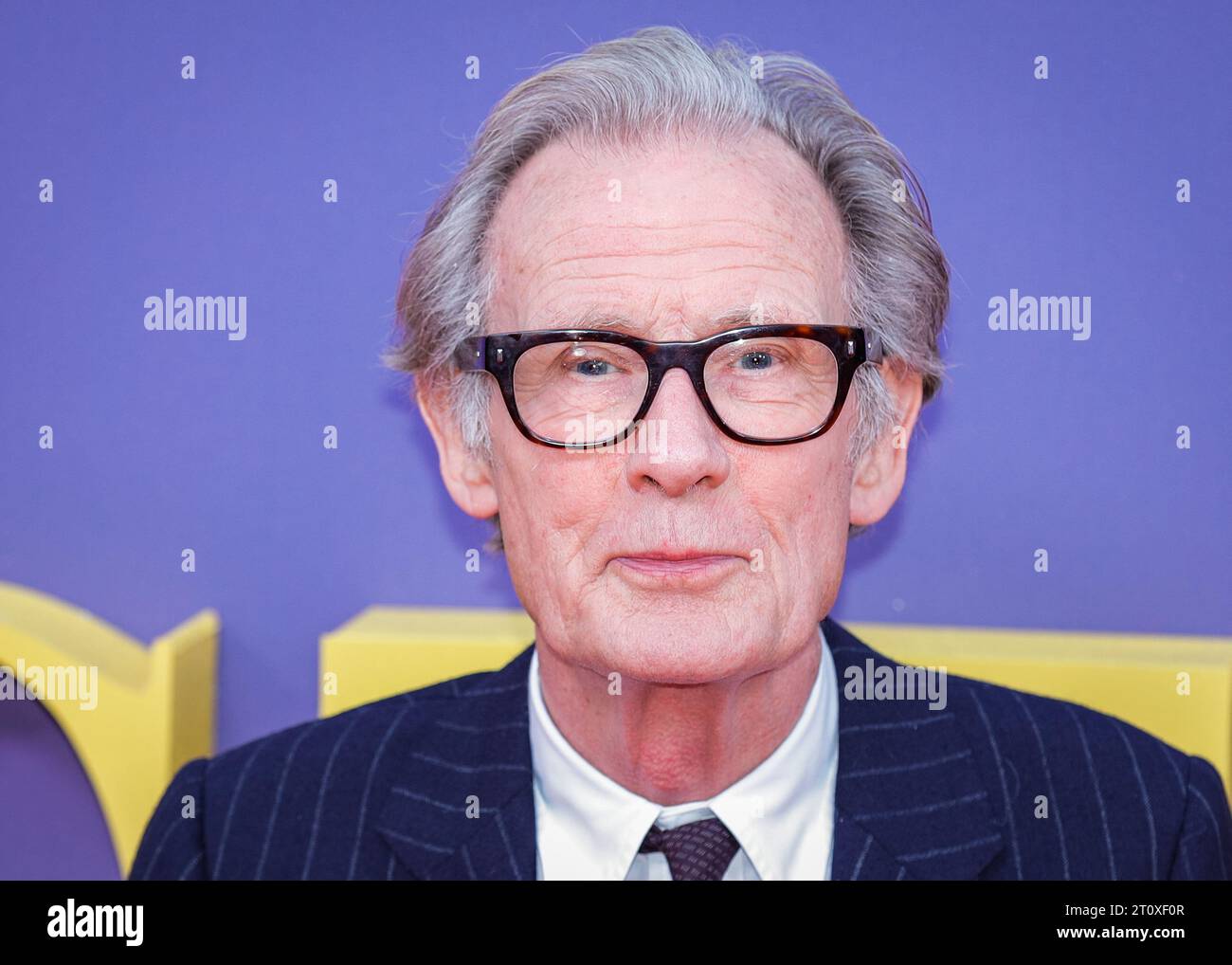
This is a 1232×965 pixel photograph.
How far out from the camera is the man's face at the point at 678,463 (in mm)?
1054

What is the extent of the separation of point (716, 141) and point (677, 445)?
33 centimetres

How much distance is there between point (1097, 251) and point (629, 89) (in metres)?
0.66

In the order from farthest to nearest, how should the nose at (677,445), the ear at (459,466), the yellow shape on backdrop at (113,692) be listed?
the yellow shape on backdrop at (113,692) < the ear at (459,466) < the nose at (677,445)

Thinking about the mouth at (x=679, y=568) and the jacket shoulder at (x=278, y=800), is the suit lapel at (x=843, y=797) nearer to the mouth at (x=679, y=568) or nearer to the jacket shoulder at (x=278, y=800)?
the jacket shoulder at (x=278, y=800)

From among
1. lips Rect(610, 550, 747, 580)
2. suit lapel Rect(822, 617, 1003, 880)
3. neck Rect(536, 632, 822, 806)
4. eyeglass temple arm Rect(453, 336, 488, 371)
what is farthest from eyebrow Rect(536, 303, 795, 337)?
suit lapel Rect(822, 617, 1003, 880)

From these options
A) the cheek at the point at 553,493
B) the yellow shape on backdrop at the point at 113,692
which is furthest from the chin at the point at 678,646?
the yellow shape on backdrop at the point at 113,692

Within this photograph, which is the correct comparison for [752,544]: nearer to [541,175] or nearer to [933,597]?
[541,175]

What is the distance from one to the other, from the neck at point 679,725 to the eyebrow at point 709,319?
14.6 inches

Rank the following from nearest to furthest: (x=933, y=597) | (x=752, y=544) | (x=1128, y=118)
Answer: (x=752, y=544)
(x=1128, y=118)
(x=933, y=597)

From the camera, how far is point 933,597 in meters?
1.54

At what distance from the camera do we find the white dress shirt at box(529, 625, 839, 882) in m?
1.19

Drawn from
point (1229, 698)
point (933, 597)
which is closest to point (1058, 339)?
point (933, 597)

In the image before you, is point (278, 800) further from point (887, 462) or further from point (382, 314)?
point (887, 462)

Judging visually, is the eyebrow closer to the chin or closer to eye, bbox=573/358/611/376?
eye, bbox=573/358/611/376
